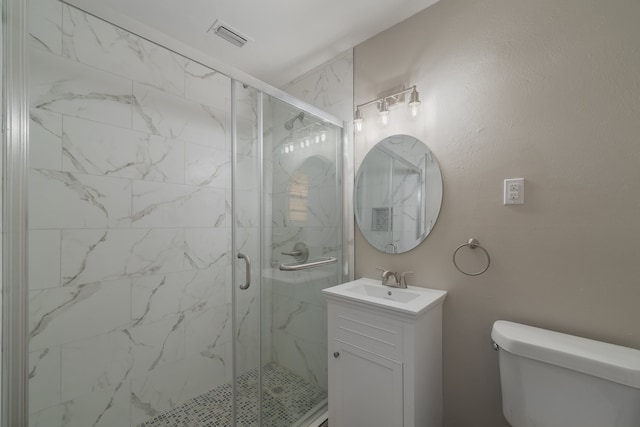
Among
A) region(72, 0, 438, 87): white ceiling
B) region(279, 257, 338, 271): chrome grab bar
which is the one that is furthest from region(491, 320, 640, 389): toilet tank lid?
region(72, 0, 438, 87): white ceiling

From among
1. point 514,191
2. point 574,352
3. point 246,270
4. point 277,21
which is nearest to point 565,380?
point 574,352

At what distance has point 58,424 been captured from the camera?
134 centimetres

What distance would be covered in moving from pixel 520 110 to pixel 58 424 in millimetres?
2743

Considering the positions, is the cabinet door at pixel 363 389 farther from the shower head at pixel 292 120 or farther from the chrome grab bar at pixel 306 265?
the shower head at pixel 292 120

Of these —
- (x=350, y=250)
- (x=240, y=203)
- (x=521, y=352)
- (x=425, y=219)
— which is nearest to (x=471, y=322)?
(x=521, y=352)

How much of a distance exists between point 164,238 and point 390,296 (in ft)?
4.87

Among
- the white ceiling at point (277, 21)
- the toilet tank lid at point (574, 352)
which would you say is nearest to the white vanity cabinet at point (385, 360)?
the toilet tank lid at point (574, 352)

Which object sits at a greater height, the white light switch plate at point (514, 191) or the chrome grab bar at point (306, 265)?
the white light switch plate at point (514, 191)

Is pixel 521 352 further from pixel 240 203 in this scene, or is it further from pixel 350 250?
pixel 240 203

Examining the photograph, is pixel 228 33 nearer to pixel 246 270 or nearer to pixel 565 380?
pixel 246 270

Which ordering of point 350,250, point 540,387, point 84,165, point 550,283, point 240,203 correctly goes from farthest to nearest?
point 350,250
point 84,165
point 240,203
point 550,283
point 540,387

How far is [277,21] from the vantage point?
64.1 inches

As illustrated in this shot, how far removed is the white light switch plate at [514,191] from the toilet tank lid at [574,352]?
0.56 m

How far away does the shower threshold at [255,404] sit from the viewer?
1.36 m
